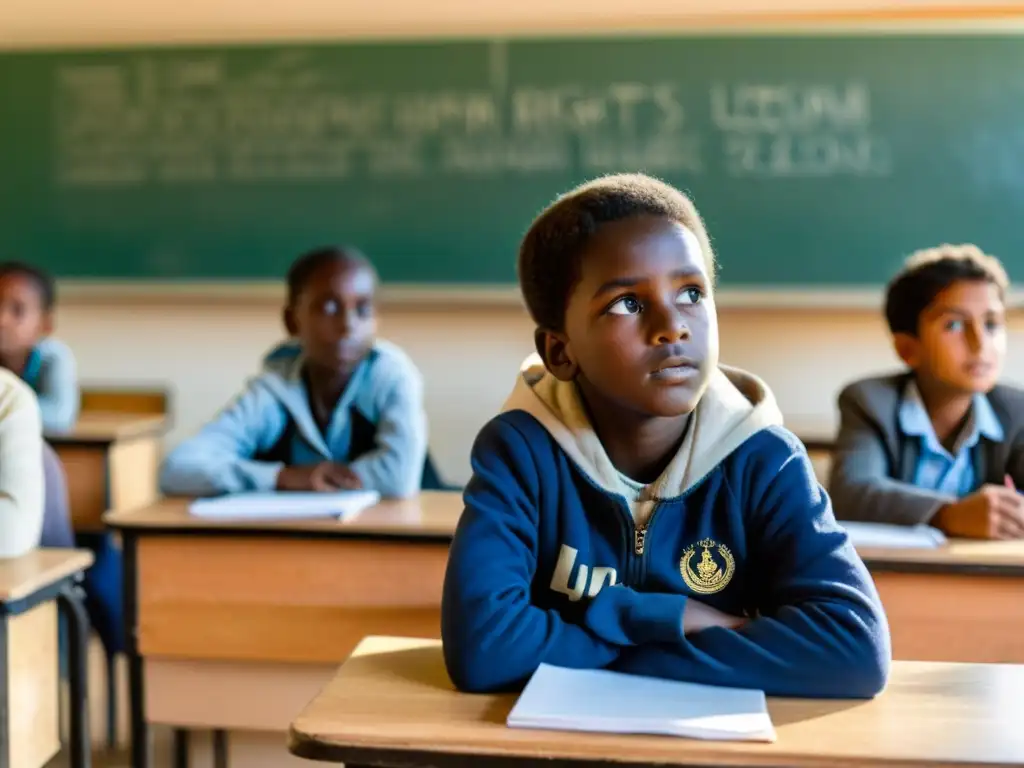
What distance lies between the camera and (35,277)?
3.66 metres

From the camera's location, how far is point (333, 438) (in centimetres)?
268

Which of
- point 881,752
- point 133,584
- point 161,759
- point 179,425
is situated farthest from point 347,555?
point 179,425

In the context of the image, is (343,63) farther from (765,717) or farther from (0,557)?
(765,717)

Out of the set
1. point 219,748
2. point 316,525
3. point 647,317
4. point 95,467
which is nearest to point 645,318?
point 647,317

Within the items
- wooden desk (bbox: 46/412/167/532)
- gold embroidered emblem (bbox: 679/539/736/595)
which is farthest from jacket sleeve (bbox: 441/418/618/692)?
wooden desk (bbox: 46/412/167/532)

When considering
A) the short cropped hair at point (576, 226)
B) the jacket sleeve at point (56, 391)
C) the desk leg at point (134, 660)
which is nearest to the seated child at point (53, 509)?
the desk leg at point (134, 660)

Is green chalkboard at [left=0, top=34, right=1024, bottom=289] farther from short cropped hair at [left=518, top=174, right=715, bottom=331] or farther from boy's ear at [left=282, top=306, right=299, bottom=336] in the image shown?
short cropped hair at [left=518, top=174, right=715, bottom=331]

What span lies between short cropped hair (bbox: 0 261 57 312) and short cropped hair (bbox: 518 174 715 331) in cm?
286

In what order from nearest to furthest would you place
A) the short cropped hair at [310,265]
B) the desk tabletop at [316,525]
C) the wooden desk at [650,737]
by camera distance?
the wooden desk at [650,737]
the desk tabletop at [316,525]
the short cropped hair at [310,265]

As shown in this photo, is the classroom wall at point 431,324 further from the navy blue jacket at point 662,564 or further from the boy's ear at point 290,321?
the navy blue jacket at point 662,564

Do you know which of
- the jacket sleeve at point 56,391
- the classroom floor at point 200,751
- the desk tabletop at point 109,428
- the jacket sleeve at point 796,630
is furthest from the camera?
the jacket sleeve at point 56,391

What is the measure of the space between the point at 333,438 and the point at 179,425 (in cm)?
153

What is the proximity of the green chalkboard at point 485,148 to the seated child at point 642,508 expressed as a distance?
234 centimetres

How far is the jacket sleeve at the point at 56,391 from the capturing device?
3.46m
